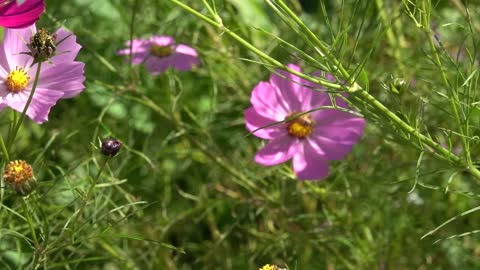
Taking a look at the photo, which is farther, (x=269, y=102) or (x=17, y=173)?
(x=269, y=102)

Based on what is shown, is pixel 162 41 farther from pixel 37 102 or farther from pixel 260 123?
pixel 37 102

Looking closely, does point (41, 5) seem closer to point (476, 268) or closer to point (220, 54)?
point (220, 54)

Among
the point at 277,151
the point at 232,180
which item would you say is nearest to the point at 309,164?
the point at 277,151

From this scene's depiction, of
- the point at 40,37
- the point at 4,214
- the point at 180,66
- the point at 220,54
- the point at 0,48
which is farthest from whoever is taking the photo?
the point at 220,54

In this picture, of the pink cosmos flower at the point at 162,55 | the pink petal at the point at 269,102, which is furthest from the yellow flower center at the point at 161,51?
the pink petal at the point at 269,102

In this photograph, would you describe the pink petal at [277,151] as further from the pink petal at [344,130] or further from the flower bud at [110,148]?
the flower bud at [110,148]

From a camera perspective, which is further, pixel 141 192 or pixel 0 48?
pixel 141 192

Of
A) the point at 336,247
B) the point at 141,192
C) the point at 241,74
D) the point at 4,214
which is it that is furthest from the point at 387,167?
the point at 4,214
